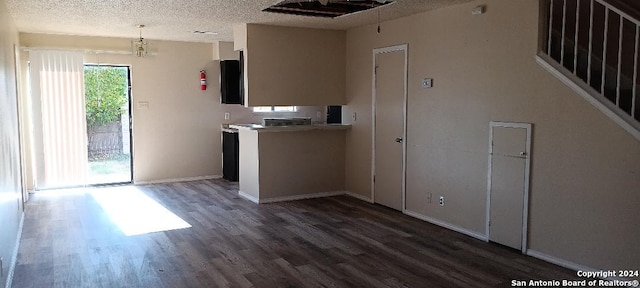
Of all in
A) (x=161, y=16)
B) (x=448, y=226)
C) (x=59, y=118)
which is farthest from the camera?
(x=59, y=118)

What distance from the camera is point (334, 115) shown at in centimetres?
817

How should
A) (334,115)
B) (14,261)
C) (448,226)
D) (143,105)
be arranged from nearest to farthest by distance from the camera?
1. (14,261)
2. (448,226)
3. (143,105)
4. (334,115)

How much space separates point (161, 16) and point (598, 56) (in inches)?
176

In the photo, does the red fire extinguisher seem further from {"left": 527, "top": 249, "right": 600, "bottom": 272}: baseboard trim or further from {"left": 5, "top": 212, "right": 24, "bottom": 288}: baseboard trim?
{"left": 527, "top": 249, "right": 600, "bottom": 272}: baseboard trim

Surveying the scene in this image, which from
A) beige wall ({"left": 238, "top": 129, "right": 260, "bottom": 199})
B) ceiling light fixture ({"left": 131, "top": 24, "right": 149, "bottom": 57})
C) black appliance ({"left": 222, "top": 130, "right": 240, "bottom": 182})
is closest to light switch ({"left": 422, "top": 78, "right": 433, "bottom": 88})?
beige wall ({"left": 238, "top": 129, "right": 260, "bottom": 199})

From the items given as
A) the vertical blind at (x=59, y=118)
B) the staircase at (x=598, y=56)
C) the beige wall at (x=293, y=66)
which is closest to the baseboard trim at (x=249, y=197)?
the beige wall at (x=293, y=66)

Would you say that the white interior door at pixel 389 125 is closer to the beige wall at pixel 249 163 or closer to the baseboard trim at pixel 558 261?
the beige wall at pixel 249 163

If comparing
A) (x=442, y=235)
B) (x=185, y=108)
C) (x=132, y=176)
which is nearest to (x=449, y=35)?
(x=442, y=235)

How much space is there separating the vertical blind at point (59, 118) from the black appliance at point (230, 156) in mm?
2149

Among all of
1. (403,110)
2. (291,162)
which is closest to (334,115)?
(291,162)

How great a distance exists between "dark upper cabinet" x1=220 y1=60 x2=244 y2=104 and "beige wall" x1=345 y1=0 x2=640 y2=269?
275 centimetres

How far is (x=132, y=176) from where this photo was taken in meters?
8.12

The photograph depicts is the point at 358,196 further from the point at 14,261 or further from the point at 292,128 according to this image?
the point at 14,261

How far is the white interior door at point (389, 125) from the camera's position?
5.90 metres
